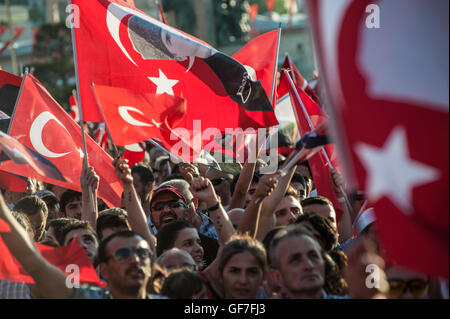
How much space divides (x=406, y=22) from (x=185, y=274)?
2.19m

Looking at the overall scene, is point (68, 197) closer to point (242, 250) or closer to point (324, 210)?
point (324, 210)

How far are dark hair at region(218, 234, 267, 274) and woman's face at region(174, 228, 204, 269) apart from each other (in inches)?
31.9

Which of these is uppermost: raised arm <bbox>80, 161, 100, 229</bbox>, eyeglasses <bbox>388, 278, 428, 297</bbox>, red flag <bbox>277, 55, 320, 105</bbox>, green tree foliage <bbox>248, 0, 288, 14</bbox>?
green tree foliage <bbox>248, 0, 288, 14</bbox>

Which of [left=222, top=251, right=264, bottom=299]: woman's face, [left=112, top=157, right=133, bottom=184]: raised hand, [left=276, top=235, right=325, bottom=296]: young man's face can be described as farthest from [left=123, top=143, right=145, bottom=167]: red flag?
[left=276, top=235, right=325, bottom=296]: young man's face

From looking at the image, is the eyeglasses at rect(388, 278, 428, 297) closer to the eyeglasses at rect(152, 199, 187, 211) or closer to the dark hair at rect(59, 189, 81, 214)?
the eyeglasses at rect(152, 199, 187, 211)

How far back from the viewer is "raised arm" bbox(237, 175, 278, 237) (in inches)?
201

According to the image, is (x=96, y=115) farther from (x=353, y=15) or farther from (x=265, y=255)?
(x=353, y=15)

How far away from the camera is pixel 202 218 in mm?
6562

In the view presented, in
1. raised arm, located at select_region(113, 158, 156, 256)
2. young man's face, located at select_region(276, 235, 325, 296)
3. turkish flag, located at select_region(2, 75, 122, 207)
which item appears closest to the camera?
young man's face, located at select_region(276, 235, 325, 296)

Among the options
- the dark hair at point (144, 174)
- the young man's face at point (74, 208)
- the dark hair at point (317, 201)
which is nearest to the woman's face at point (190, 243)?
the dark hair at point (317, 201)

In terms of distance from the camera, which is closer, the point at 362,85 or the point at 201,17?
the point at 362,85

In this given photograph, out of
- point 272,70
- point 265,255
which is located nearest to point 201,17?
point 272,70

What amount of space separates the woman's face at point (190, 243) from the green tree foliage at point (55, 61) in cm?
2621

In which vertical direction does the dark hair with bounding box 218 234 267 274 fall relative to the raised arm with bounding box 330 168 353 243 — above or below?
below
